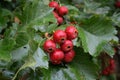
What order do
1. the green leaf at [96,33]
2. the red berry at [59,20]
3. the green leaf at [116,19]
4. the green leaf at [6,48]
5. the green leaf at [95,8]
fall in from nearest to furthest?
the green leaf at [6,48] → the green leaf at [96,33] → the red berry at [59,20] → the green leaf at [116,19] → the green leaf at [95,8]

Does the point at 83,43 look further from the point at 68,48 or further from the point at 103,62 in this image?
the point at 103,62

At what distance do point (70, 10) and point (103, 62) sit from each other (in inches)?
19.8

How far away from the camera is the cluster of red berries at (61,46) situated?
139 cm

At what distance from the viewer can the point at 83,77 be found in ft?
4.86

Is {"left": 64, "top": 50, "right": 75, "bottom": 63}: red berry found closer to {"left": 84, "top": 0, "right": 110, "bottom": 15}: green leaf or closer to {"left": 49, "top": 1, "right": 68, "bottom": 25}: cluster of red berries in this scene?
{"left": 49, "top": 1, "right": 68, "bottom": 25}: cluster of red berries

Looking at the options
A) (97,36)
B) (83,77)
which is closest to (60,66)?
(83,77)

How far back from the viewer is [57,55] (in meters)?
1.38

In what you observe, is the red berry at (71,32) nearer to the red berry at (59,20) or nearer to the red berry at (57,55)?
the red berry at (57,55)

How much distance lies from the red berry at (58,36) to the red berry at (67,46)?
0.02 meters

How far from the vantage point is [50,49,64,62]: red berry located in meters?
1.38

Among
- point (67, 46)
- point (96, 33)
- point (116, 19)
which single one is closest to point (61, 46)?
point (67, 46)

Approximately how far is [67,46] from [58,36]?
0.05 metres

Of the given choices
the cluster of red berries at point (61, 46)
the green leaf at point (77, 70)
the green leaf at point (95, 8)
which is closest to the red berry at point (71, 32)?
the cluster of red berries at point (61, 46)

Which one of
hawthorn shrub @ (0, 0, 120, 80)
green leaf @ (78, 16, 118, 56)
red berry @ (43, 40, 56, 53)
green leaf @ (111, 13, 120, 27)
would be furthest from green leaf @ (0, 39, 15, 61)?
green leaf @ (111, 13, 120, 27)
